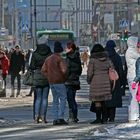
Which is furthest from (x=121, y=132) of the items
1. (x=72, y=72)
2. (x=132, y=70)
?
(x=72, y=72)

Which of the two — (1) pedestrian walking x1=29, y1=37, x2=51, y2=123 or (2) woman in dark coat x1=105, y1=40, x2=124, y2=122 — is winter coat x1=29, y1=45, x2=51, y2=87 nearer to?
(1) pedestrian walking x1=29, y1=37, x2=51, y2=123

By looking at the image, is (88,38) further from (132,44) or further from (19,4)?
(132,44)

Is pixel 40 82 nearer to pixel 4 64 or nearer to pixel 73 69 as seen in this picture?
pixel 73 69

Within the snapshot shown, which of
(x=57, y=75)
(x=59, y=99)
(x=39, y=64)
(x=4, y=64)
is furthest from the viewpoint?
(x=4, y=64)

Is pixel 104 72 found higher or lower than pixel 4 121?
higher

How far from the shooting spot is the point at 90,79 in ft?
51.1

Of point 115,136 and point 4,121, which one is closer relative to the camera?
point 115,136

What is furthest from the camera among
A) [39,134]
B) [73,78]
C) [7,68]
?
[7,68]

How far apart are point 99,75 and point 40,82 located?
4.72 ft

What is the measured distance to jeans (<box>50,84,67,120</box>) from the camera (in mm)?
15664

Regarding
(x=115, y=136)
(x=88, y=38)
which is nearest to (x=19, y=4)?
(x=115, y=136)

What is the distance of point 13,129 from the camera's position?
1507 centimetres

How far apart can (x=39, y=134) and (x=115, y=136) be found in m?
1.85

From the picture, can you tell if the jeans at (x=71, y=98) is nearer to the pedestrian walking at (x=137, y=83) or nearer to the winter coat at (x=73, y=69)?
the winter coat at (x=73, y=69)
